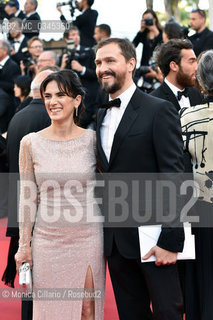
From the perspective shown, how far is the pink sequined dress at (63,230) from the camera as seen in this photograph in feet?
8.51

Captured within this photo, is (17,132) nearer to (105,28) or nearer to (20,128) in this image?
(20,128)

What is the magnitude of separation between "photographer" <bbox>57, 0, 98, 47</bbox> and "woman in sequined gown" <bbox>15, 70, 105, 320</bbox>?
504 cm

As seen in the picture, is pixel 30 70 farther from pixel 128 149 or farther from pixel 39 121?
pixel 128 149

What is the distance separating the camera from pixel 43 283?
2.61m

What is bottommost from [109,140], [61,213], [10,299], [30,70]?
[10,299]

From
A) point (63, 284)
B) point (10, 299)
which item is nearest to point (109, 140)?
point (63, 284)

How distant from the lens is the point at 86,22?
7535 millimetres

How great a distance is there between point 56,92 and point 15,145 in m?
0.95

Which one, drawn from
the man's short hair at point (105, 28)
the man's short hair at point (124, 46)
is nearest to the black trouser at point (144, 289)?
the man's short hair at point (124, 46)

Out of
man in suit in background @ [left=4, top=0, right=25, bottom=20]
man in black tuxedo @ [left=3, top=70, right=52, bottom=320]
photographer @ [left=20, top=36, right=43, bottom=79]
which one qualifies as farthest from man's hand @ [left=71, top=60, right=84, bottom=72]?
man in black tuxedo @ [left=3, top=70, right=52, bottom=320]

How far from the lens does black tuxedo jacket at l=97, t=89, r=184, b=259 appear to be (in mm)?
2373

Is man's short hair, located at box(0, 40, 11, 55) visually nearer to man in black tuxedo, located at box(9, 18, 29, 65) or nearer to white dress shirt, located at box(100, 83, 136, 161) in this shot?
man in black tuxedo, located at box(9, 18, 29, 65)

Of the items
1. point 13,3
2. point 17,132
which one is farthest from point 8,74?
point 17,132

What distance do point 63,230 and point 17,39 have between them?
597 cm
